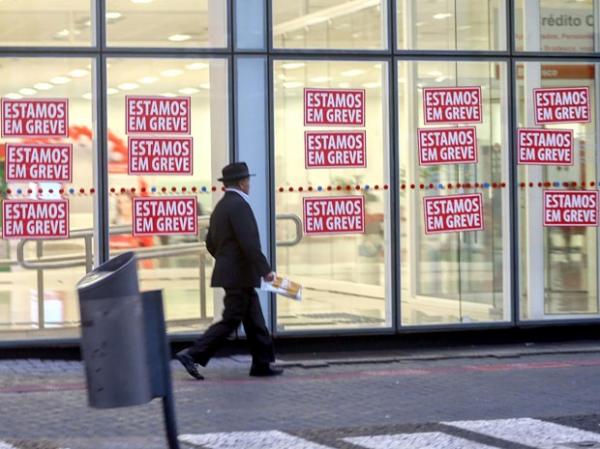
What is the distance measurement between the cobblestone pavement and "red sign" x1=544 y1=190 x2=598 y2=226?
1.52m

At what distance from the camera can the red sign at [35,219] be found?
12727 millimetres

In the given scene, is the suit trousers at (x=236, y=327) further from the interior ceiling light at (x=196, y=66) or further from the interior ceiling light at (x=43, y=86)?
the interior ceiling light at (x=43, y=86)

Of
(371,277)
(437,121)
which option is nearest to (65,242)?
(371,277)

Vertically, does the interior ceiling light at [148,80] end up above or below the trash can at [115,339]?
above

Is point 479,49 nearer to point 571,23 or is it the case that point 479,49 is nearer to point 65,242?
point 571,23

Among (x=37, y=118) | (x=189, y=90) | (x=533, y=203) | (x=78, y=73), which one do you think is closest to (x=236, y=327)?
(x=189, y=90)

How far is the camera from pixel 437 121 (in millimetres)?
13727

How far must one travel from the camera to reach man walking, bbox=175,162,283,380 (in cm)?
1166

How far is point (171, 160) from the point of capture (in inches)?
513

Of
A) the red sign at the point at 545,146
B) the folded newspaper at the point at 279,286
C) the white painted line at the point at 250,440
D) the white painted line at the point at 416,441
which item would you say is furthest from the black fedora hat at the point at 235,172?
the white painted line at the point at 416,441

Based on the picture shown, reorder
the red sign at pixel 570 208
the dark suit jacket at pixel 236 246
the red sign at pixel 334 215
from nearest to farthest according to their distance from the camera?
1. the dark suit jacket at pixel 236 246
2. the red sign at pixel 334 215
3. the red sign at pixel 570 208

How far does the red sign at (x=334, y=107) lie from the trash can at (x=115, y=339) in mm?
6129

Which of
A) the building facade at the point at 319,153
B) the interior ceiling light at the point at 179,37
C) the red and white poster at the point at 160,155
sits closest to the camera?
the building facade at the point at 319,153

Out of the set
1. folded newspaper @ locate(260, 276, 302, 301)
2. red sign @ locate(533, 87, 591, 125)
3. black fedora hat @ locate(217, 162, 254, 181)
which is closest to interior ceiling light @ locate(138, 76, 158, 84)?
black fedora hat @ locate(217, 162, 254, 181)
